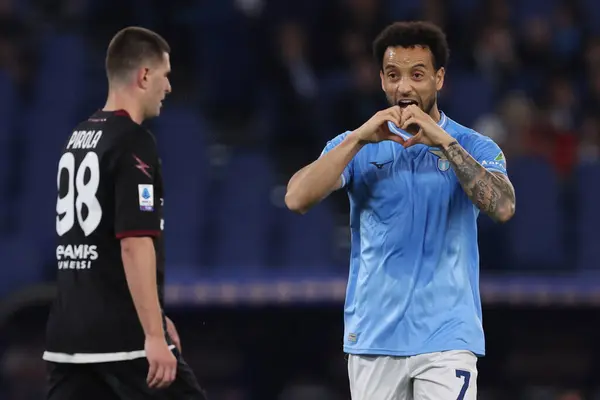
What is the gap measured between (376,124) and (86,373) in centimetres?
159

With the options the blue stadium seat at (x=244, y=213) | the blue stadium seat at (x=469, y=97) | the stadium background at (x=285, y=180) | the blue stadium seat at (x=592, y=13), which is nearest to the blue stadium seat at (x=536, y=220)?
the stadium background at (x=285, y=180)

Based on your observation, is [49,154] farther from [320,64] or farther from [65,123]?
[320,64]

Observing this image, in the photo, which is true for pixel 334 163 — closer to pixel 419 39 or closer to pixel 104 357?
pixel 419 39

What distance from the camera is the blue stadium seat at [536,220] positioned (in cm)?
967

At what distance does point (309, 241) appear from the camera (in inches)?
385

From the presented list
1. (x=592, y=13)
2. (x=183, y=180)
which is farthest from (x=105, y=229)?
(x=592, y=13)

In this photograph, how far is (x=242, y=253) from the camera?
31.9 ft

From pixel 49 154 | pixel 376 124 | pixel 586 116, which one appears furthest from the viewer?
pixel 586 116

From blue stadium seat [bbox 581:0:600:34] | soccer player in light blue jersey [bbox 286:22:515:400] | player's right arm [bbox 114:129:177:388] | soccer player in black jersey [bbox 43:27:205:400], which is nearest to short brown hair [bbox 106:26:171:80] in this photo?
soccer player in black jersey [bbox 43:27:205:400]

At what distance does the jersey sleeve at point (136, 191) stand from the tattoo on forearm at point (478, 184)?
122cm

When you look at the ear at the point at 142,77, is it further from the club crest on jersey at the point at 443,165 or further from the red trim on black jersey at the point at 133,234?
the club crest on jersey at the point at 443,165

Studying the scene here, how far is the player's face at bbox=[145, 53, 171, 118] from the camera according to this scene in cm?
524

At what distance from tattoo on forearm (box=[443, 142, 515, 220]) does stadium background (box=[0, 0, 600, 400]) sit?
4384 millimetres

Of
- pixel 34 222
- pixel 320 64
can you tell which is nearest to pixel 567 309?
pixel 320 64
